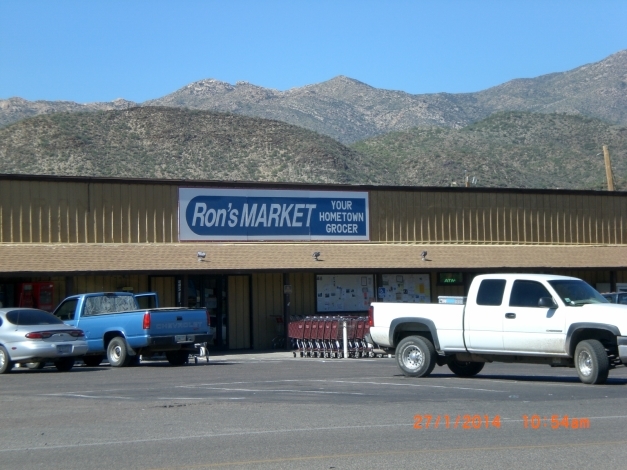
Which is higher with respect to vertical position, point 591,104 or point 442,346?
point 591,104

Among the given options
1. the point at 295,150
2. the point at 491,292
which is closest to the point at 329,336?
the point at 491,292

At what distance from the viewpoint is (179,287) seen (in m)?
31.2

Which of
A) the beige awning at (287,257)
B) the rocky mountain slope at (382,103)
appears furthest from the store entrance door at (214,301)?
the rocky mountain slope at (382,103)

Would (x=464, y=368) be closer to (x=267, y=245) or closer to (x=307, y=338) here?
(x=307, y=338)

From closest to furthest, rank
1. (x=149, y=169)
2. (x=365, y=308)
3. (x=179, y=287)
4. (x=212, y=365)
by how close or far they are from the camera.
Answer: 1. (x=212, y=365)
2. (x=179, y=287)
3. (x=365, y=308)
4. (x=149, y=169)

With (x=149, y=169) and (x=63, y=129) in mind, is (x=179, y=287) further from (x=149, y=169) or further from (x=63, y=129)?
(x=63, y=129)

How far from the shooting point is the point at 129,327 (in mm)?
22578

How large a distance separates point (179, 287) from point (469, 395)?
57.8 feet

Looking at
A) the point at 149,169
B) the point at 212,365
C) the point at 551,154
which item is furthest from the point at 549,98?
the point at 212,365

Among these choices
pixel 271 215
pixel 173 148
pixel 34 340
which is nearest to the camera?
pixel 34 340

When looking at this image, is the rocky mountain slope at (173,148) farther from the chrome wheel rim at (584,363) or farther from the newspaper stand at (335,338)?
the chrome wheel rim at (584,363)

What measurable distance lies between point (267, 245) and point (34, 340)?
12.9 metres

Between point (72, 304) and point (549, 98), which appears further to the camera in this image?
point (549, 98)

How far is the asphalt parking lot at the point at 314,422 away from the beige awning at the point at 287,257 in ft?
31.3
